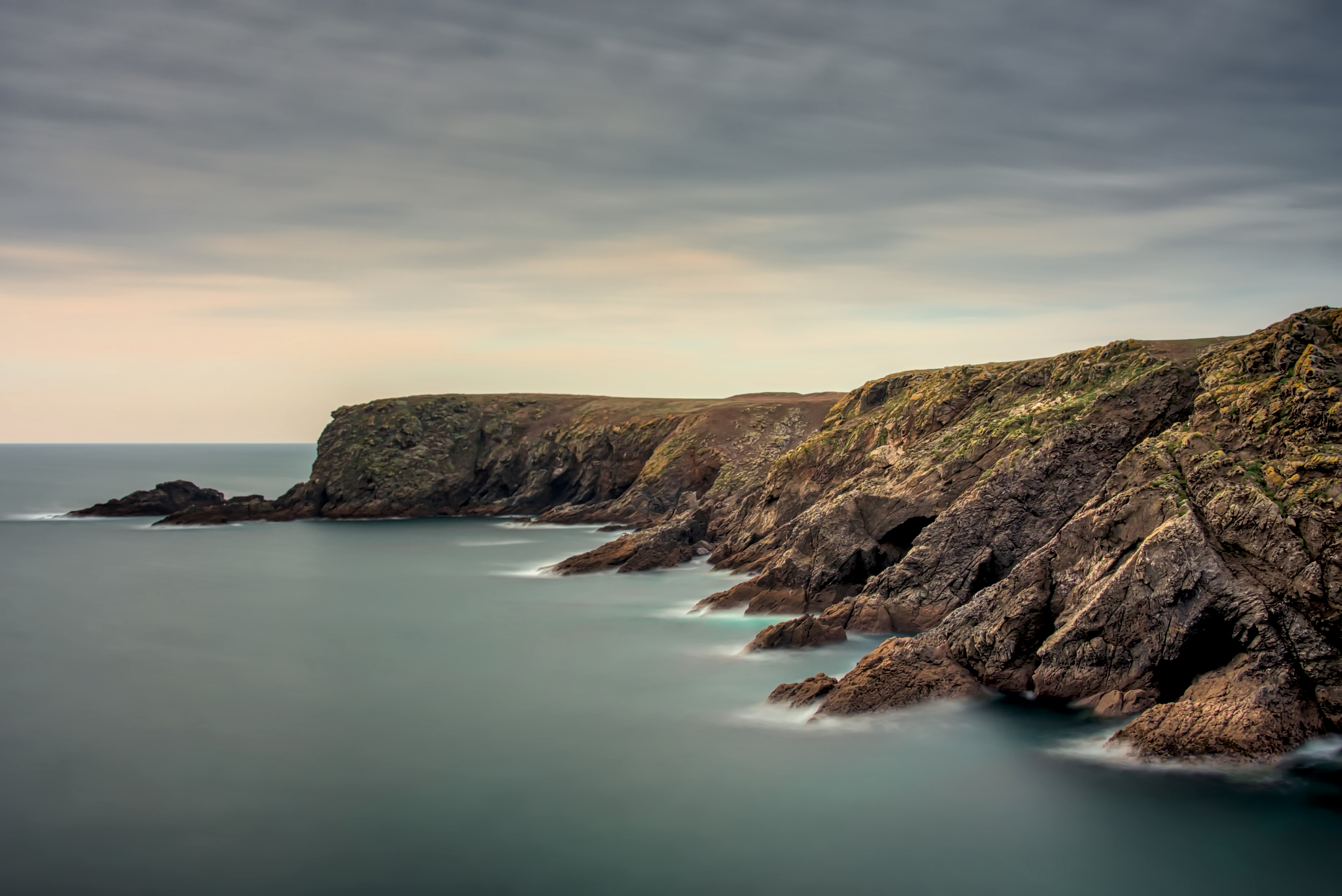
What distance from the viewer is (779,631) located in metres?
25.0

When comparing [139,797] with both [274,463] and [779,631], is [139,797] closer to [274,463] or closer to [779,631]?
[779,631]

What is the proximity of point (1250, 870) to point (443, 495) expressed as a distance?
236 feet

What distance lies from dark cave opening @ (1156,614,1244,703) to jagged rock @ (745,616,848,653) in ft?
29.1

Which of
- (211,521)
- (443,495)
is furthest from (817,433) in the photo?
(211,521)

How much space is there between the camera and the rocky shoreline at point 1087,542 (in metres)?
16.5

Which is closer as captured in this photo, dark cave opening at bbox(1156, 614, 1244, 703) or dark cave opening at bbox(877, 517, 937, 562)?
dark cave opening at bbox(1156, 614, 1244, 703)

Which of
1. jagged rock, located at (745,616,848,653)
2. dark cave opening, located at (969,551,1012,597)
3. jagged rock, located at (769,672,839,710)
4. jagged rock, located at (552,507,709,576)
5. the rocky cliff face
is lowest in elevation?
jagged rock, located at (769,672,839,710)

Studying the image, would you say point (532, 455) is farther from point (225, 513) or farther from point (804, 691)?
point (804, 691)

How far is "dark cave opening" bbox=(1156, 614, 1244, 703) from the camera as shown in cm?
1689

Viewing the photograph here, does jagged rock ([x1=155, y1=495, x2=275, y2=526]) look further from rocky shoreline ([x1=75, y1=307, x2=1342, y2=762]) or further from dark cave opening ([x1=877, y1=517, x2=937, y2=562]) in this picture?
dark cave opening ([x1=877, y1=517, x2=937, y2=562])

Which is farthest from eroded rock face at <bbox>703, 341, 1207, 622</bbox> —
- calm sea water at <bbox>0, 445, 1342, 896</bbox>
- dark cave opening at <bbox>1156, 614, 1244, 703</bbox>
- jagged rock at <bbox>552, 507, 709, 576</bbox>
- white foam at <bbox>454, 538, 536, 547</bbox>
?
white foam at <bbox>454, 538, 536, 547</bbox>

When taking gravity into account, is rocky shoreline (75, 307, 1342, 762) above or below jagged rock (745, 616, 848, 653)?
above

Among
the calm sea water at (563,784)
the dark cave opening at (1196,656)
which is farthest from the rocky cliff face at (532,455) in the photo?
the dark cave opening at (1196,656)

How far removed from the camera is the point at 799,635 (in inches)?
974
